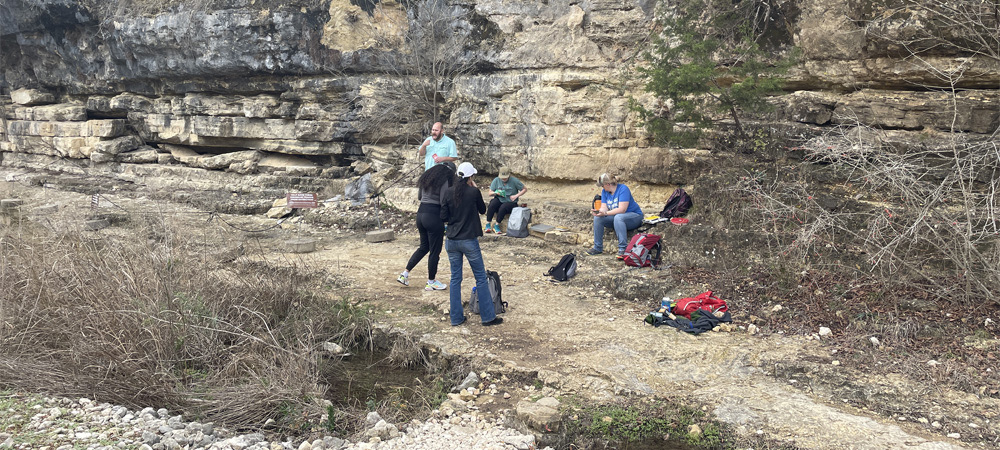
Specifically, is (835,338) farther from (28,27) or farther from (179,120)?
(28,27)

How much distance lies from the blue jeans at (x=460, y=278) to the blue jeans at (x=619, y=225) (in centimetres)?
271

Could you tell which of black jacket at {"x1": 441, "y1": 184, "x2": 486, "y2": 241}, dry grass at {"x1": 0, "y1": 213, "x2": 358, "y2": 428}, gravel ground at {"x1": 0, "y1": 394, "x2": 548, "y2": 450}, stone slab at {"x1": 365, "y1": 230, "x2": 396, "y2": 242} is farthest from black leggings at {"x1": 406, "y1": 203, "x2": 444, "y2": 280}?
stone slab at {"x1": 365, "y1": 230, "x2": 396, "y2": 242}

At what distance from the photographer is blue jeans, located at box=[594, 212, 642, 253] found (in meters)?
9.12

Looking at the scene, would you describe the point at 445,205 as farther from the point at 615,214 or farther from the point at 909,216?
the point at 909,216

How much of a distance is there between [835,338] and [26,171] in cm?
2332

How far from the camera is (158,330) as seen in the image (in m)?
5.71

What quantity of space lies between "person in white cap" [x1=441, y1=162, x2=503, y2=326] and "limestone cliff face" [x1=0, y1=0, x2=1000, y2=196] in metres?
5.28

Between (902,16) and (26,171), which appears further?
(26,171)

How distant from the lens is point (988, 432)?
447cm

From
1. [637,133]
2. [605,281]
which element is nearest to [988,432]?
[605,281]

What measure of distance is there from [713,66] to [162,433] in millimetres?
7662

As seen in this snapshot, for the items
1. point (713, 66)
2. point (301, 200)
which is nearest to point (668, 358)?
point (713, 66)

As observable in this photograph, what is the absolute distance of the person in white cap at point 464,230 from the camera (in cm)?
659

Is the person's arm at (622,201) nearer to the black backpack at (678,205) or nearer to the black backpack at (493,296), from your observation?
the black backpack at (678,205)
